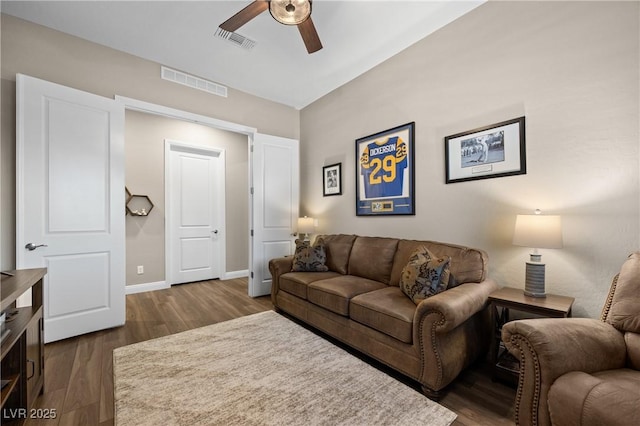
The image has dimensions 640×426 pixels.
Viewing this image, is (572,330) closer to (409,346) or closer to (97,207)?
(409,346)

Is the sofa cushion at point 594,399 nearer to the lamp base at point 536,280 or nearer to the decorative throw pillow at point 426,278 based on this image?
the lamp base at point 536,280

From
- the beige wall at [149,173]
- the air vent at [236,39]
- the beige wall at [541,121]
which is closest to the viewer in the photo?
the beige wall at [541,121]

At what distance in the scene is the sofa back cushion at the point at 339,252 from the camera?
315 centimetres

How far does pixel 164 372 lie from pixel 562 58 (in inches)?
146

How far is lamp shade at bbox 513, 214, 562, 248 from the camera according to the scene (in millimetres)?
1783

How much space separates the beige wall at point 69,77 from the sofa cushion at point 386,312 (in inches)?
121

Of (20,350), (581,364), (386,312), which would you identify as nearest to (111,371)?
(20,350)

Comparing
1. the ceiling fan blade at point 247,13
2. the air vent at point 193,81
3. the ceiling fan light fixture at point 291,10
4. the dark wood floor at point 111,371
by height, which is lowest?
the dark wood floor at point 111,371

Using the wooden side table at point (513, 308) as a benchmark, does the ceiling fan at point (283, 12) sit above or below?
above

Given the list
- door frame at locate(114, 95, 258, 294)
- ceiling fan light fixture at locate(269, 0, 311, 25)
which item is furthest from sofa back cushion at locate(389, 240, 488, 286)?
door frame at locate(114, 95, 258, 294)

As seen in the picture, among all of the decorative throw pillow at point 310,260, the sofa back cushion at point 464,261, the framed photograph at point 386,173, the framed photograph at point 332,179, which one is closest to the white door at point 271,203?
the framed photograph at point 332,179

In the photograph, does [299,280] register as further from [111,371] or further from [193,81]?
[193,81]

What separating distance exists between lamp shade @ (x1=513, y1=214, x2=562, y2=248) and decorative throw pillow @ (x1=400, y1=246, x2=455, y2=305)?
0.51 m

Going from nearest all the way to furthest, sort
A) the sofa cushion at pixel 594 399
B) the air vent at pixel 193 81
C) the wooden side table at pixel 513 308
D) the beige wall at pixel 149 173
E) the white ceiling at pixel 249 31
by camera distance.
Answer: the sofa cushion at pixel 594 399 → the wooden side table at pixel 513 308 → the white ceiling at pixel 249 31 → the air vent at pixel 193 81 → the beige wall at pixel 149 173
